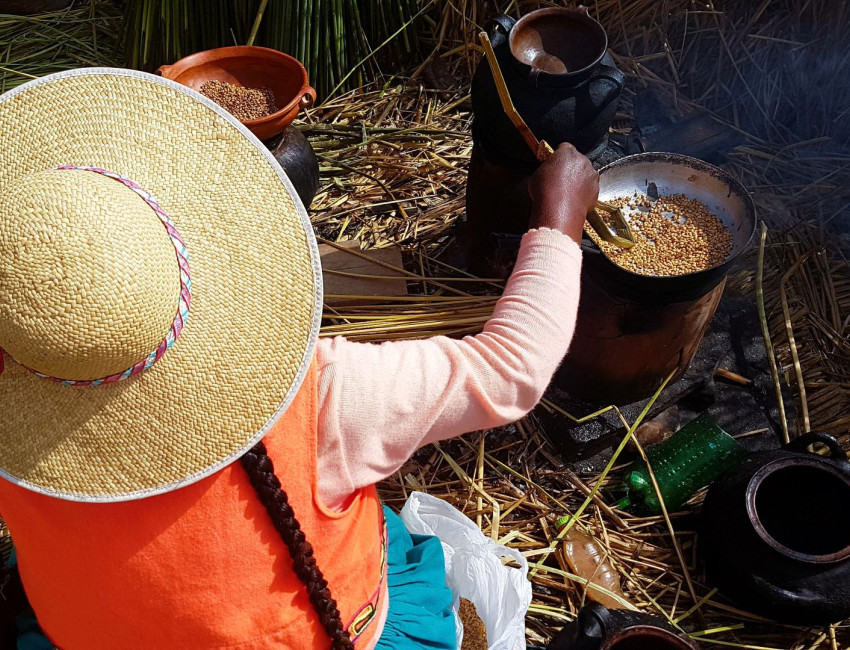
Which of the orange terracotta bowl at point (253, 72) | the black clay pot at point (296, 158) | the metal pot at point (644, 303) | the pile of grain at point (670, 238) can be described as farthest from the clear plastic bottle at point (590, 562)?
the orange terracotta bowl at point (253, 72)

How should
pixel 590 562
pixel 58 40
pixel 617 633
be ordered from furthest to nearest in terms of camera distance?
1. pixel 58 40
2. pixel 590 562
3. pixel 617 633

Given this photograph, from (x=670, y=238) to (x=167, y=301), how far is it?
1.67 m

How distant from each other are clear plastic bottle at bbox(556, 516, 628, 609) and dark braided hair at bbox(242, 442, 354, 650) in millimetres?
1198


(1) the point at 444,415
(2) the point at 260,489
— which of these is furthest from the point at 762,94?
(2) the point at 260,489

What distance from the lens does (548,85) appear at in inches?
87.6

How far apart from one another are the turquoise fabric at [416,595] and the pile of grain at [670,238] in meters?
0.96

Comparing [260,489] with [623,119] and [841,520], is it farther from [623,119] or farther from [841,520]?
[623,119]

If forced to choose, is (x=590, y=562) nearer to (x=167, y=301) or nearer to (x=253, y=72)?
(x=167, y=301)

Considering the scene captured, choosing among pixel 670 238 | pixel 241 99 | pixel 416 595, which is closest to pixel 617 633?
pixel 416 595

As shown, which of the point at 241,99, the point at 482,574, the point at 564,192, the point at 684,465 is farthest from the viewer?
the point at 241,99

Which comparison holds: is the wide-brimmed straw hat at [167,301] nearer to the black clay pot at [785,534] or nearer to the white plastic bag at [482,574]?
the white plastic bag at [482,574]

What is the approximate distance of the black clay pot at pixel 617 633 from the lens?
1759mm

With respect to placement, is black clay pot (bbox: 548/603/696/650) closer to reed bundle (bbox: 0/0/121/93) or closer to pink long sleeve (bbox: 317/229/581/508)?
pink long sleeve (bbox: 317/229/581/508)

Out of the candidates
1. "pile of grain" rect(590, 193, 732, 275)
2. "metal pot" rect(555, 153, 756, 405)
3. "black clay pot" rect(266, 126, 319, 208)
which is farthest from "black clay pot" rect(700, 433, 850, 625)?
"black clay pot" rect(266, 126, 319, 208)
